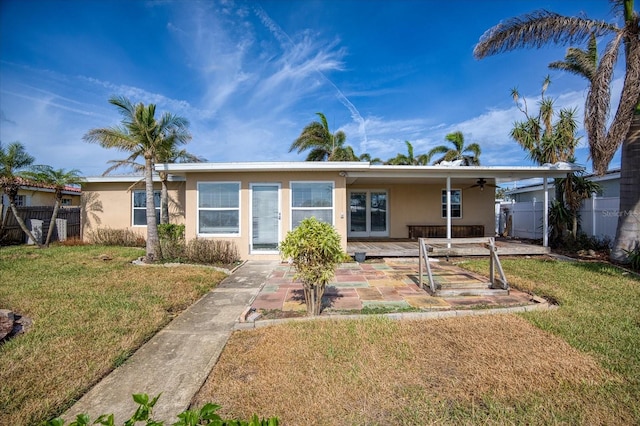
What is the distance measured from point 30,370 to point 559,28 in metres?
12.5

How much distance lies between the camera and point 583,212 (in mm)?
10578

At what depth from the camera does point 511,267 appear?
24.1 ft

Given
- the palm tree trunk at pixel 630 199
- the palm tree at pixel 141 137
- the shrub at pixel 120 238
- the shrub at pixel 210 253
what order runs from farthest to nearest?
the shrub at pixel 120 238
the palm tree at pixel 141 137
the shrub at pixel 210 253
the palm tree trunk at pixel 630 199

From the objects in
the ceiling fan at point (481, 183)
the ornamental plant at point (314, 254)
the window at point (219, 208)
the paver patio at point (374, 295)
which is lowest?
the paver patio at point (374, 295)

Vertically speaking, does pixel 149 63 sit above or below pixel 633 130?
above

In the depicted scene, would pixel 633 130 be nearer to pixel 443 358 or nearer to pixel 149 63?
pixel 443 358

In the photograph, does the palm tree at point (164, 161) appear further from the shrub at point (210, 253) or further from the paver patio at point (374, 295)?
the paver patio at point (374, 295)

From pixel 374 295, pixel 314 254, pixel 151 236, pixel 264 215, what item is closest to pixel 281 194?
pixel 264 215

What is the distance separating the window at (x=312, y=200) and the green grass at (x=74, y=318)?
3.11m

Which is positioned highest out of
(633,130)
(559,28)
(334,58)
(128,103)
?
(334,58)

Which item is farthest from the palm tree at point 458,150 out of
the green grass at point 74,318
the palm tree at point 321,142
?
the green grass at point 74,318

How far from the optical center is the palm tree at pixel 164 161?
10.3m

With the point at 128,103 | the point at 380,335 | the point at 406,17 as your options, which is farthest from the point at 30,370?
the point at 406,17

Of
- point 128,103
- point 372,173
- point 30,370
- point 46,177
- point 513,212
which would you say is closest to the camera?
point 30,370
